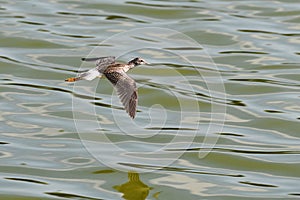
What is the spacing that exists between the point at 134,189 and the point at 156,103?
9.87 feet

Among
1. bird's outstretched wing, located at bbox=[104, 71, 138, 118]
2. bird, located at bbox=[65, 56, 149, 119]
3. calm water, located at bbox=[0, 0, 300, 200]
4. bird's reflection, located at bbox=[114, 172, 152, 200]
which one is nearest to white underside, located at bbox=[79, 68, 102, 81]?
bird, located at bbox=[65, 56, 149, 119]

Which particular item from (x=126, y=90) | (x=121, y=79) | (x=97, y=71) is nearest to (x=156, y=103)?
(x=97, y=71)

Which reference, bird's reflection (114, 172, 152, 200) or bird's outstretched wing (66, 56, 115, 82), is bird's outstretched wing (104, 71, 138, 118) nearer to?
bird's outstretched wing (66, 56, 115, 82)

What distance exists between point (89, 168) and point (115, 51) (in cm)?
487

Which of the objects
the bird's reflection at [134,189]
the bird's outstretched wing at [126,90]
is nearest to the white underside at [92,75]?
the bird's outstretched wing at [126,90]

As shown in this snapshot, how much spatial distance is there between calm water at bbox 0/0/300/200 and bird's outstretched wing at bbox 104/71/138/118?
1.05 m

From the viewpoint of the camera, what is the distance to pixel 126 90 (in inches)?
420

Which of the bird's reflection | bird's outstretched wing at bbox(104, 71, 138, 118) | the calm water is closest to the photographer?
bird's outstretched wing at bbox(104, 71, 138, 118)

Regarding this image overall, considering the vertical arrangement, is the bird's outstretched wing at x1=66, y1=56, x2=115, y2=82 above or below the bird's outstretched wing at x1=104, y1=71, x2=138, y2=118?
above

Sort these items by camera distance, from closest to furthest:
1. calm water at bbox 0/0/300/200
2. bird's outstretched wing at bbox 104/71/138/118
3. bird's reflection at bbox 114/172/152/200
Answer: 1. bird's outstretched wing at bbox 104/71/138/118
2. bird's reflection at bbox 114/172/152/200
3. calm water at bbox 0/0/300/200

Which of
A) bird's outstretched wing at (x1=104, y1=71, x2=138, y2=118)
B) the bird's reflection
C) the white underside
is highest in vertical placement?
the white underside

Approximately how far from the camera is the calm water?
11180 millimetres

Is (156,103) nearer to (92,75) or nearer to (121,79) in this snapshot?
(92,75)

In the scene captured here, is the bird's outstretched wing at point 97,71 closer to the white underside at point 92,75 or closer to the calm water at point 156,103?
the white underside at point 92,75
